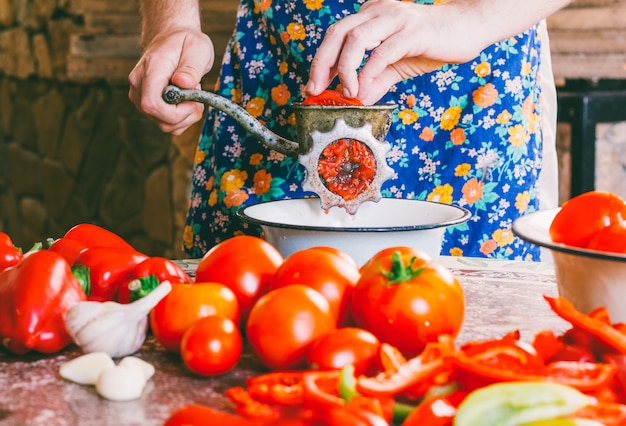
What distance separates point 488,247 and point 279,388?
1.07 metres

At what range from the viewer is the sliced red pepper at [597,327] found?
0.83 metres

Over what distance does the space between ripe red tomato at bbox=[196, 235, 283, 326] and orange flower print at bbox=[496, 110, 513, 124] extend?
0.85m

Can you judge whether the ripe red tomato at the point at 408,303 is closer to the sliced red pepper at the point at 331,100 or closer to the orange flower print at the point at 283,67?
the sliced red pepper at the point at 331,100

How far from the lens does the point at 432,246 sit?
4.27ft

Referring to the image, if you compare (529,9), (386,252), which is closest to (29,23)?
(529,9)

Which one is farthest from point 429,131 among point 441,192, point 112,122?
point 112,122

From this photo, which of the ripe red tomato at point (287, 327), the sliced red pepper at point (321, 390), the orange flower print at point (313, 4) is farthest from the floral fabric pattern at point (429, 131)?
the sliced red pepper at point (321, 390)

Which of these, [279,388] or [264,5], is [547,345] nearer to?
[279,388]

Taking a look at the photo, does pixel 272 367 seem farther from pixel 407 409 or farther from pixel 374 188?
pixel 374 188

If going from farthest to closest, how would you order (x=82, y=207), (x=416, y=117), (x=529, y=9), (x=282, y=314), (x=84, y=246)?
1. (x=82, y=207)
2. (x=416, y=117)
3. (x=529, y=9)
4. (x=84, y=246)
5. (x=282, y=314)

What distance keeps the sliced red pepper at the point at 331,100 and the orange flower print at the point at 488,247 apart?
520 millimetres

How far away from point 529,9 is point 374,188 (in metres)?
0.46

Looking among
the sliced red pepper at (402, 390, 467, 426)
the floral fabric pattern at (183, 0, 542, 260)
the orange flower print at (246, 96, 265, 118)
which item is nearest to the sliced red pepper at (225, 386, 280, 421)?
the sliced red pepper at (402, 390, 467, 426)

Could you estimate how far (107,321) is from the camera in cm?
95
